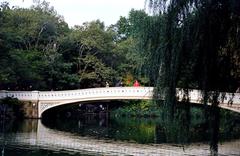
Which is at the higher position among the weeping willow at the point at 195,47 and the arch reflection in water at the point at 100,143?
the weeping willow at the point at 195,47

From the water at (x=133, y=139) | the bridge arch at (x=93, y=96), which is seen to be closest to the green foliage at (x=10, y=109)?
the bridge arch at (x=93, y=96)

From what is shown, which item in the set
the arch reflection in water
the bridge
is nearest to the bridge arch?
the bridge

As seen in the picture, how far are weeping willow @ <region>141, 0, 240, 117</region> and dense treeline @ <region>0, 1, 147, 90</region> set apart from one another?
28.7m

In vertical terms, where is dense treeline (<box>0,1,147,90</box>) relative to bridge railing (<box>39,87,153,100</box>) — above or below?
above

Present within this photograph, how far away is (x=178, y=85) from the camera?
328 inches

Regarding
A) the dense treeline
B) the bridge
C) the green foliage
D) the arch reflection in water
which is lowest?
the arch reflection in water

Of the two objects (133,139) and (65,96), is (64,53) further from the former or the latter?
(133,139)

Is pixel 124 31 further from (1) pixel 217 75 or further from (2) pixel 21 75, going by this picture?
Result: (1) pixel 217 75

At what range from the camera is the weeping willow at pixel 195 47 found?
7.73m

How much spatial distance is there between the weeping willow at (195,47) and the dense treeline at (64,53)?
28685 mm

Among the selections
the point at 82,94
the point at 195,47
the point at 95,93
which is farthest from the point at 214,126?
the point at 82,94

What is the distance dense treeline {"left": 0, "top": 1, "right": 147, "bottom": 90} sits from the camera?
3953 cm

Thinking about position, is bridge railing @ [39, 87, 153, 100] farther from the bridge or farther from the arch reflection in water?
the arch reflection in water

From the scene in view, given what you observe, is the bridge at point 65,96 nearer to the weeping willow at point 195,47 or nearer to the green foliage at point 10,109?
the green foliage at point 10,109
